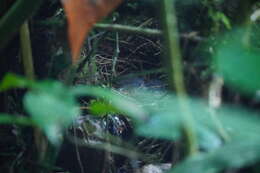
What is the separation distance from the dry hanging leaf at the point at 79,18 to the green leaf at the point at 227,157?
0.21 metres

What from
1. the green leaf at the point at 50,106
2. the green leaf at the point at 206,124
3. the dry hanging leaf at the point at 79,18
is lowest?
the green leaf at the point at 206,124

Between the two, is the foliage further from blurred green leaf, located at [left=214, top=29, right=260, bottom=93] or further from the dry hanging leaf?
the dry hanging leaf

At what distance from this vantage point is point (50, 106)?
396mm

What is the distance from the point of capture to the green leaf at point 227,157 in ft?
1.40

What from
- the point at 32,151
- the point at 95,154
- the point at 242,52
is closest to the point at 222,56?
the point at 242,52

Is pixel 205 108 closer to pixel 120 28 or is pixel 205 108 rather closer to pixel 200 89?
pixel 200 89

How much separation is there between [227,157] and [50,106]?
0.15 meters

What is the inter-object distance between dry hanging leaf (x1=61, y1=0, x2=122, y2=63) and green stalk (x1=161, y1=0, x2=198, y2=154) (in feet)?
0.32

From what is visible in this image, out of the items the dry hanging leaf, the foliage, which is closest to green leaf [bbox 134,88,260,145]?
the foliage

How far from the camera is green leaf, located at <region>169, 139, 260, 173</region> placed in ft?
1.40

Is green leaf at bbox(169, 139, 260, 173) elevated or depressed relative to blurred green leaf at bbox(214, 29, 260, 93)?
depressed

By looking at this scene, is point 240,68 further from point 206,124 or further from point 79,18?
point 79,18

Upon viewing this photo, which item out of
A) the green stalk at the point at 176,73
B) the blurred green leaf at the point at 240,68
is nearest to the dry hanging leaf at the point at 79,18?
the green stalk at the point at 176,73

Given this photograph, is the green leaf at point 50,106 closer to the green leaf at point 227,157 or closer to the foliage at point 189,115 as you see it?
the foliage at point 189,115
